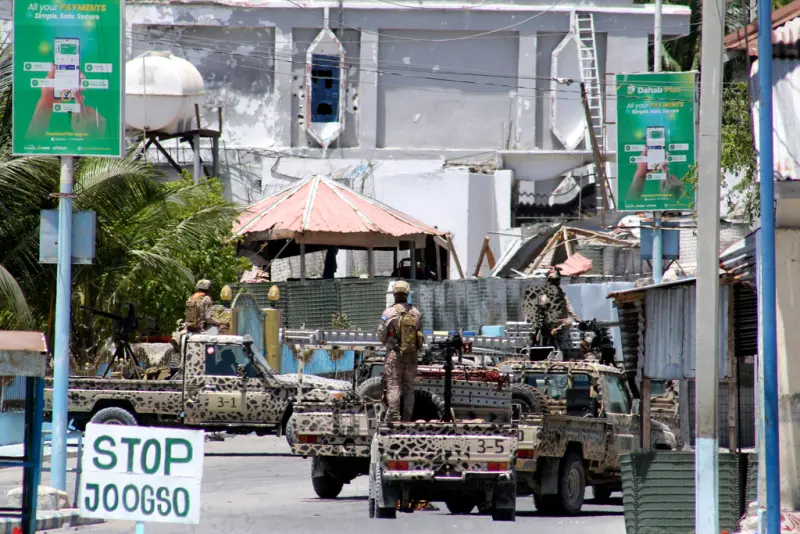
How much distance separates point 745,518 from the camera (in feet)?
42.2

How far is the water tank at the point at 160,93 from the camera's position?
4003 centimetres

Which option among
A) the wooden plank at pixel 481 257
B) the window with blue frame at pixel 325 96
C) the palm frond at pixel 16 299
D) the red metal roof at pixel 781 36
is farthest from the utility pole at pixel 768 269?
the window with blue frame at pixel 325 96

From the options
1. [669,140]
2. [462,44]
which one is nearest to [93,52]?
[669,140]

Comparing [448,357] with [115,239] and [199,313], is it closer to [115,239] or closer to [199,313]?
[199,313]

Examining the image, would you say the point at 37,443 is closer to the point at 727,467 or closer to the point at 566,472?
the point at 727,467

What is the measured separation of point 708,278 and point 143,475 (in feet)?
17.2

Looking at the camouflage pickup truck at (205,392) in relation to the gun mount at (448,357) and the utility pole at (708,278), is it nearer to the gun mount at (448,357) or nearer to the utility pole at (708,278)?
the gun mount at (448,357)

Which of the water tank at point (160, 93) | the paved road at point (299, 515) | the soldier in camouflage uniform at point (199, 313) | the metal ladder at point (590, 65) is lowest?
the paved road at point (299, 515)

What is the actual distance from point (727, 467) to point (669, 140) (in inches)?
428

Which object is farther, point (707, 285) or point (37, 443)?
point (707, 285)

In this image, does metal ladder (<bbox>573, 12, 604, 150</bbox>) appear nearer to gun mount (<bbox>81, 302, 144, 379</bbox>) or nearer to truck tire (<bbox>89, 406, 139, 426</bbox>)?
gun mount (<bbox>81, 302, 144, 379</bbox>)

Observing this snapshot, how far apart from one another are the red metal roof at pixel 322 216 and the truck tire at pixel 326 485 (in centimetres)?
1897

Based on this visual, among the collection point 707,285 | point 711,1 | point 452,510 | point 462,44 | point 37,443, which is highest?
point 462,44

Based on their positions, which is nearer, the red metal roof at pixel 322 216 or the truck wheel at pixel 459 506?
the truck wheel at pixel 459 506
